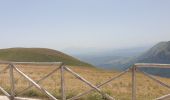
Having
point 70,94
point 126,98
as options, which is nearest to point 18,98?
point 70,94

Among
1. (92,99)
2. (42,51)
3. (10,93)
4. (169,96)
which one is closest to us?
(169,96)

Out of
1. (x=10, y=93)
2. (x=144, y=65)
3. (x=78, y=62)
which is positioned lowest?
(x=78, y=62)

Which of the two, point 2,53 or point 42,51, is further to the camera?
point 42,51

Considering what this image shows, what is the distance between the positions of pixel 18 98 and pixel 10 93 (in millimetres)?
1381

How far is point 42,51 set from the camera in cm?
10062

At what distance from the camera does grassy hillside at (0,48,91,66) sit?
87.6m

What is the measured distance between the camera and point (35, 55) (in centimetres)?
9369

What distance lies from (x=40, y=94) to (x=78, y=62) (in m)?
80.2

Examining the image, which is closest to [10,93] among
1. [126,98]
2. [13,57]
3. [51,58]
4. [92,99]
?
[92,99]

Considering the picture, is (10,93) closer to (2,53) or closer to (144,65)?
(144,65)

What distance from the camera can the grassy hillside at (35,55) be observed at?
8762cm

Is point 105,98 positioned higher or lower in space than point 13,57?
higher

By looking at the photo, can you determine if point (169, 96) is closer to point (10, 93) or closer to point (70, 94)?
point (70, 94)

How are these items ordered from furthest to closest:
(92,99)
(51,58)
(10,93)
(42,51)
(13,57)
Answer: (42,51) < (51,58) < (13,57) < (10,93) < (92,99)
